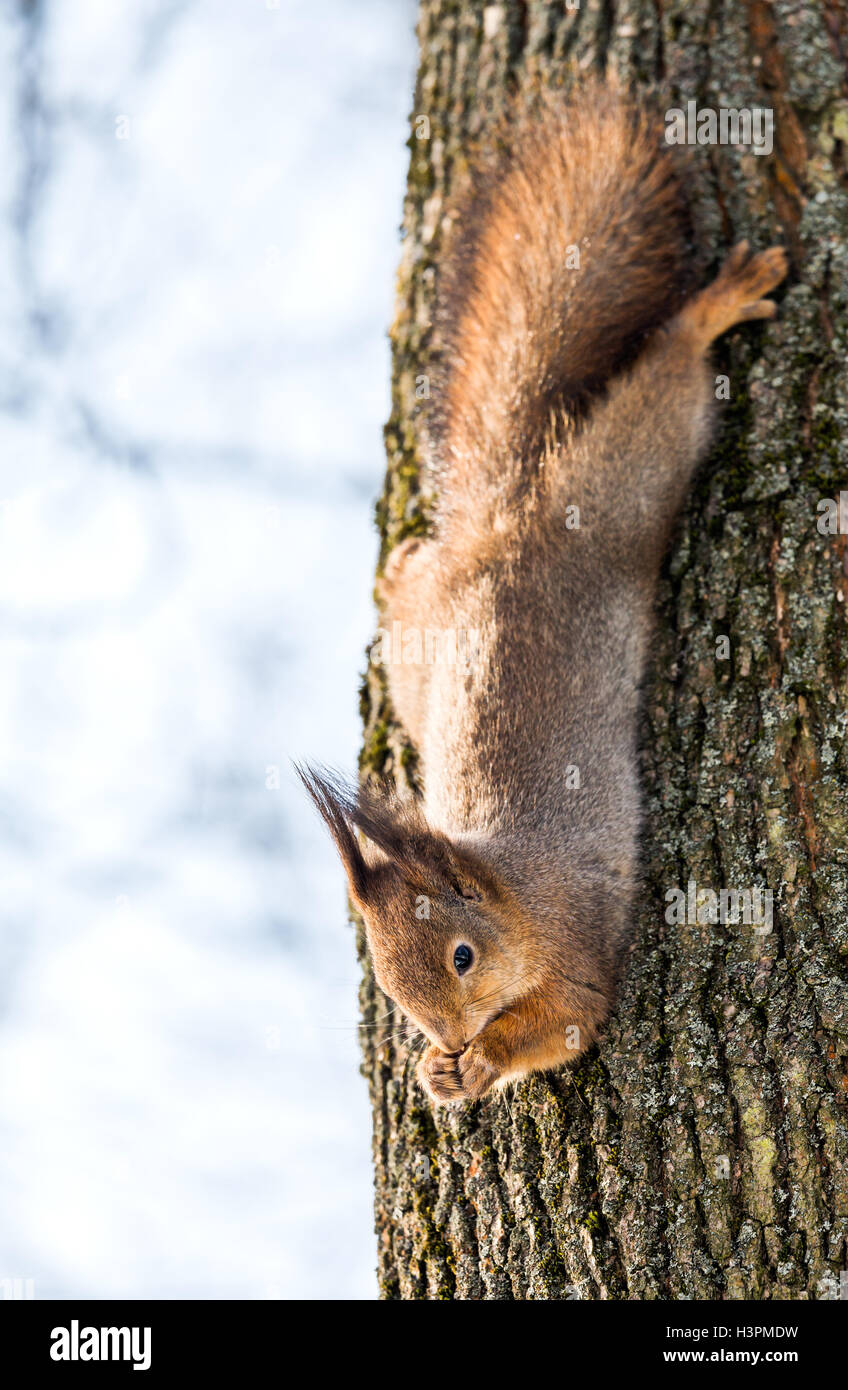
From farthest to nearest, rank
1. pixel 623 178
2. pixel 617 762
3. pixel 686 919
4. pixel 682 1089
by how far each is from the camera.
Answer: pixel 623 178, pixel 617 762, pixel 686 919, pixel 682 1089

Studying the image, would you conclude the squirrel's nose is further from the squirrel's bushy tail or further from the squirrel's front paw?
the squirrel's bushy tail

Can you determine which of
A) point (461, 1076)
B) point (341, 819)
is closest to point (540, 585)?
point (341, 819)

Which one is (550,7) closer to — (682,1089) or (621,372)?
(621,372)

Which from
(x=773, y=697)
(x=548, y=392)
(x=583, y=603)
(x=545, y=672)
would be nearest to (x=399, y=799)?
(x=545, y=672)

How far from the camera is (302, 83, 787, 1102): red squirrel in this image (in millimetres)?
3002

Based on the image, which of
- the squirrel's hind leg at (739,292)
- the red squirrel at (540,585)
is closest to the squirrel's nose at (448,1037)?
the red squirrel at (540,585)

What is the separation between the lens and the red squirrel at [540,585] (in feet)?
9.85

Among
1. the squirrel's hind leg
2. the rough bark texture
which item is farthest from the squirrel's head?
the squirrel's hind leg

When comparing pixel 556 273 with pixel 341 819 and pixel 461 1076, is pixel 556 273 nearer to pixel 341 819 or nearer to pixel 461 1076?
pixel 341 819

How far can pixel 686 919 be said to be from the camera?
106 inches

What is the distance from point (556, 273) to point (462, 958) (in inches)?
75.7

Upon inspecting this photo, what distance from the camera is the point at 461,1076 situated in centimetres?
286
